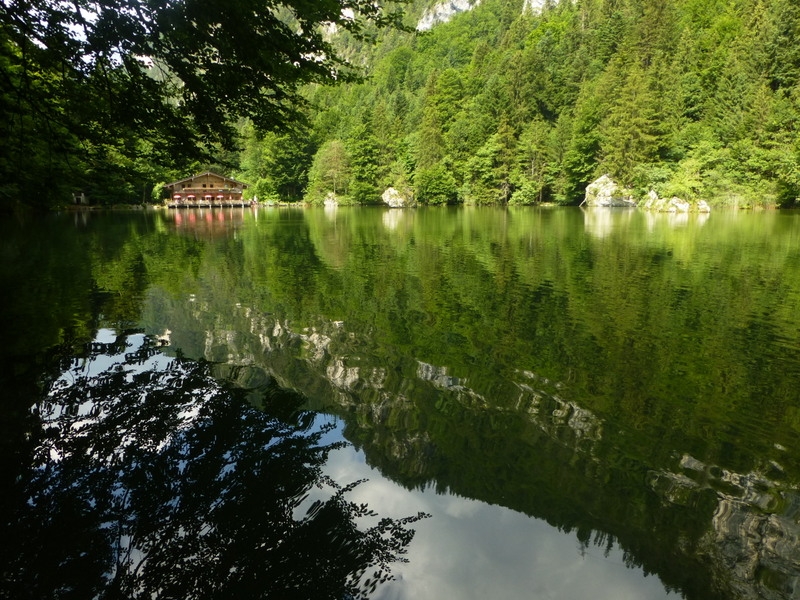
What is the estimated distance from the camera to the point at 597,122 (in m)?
71.5

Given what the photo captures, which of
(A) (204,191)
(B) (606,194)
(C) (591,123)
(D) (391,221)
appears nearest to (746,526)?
(D) (391,221)

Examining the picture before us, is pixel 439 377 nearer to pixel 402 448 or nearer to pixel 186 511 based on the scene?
pixel 402 448

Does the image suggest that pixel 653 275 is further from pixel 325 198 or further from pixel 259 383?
pixel 325 198

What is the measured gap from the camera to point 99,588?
118 inches

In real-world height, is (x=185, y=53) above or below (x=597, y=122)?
below

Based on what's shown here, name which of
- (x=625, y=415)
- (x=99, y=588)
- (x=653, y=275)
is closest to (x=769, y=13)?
(x=653, y=275)

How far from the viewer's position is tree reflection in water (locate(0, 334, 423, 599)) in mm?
3105

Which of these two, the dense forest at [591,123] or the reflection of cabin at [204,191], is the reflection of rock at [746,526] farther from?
the reflection of cabin at [204,191]

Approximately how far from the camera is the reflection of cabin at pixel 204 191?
75944mm

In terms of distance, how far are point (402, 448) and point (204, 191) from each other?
3213 inches

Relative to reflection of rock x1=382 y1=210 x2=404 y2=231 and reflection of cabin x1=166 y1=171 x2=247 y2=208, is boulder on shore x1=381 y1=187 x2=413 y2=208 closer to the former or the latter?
reflection of cabin x1=166 y1=171 x2=247 y2=208

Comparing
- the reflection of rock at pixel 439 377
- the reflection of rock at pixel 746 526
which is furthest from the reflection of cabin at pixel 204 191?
the reflection of rock at pixel 746 526

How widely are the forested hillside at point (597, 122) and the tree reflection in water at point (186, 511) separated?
49339 mm

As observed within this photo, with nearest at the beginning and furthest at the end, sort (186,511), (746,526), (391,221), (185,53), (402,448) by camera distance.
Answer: (186,511) → (746,526) → (402,448) → (185,53) → (391,221)
